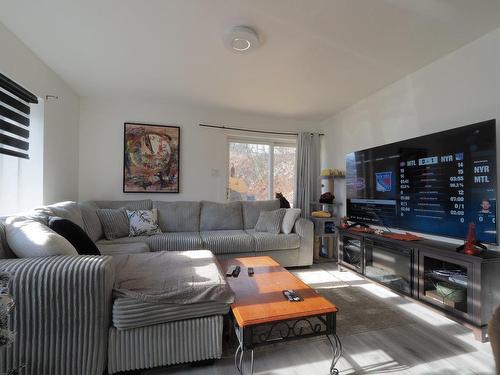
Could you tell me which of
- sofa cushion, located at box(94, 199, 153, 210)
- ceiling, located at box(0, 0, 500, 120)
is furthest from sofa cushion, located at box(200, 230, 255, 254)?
ceiling, located at box(0, 0, 500, 120)

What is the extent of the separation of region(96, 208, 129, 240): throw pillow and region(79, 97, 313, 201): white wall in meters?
0.59

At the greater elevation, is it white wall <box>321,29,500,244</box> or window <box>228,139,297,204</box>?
white wall <box>321,29,500,244</box>

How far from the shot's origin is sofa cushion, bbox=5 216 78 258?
1.31 m

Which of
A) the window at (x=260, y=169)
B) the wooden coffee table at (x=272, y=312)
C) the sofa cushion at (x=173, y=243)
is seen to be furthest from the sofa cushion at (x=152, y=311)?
the window at (x=260, y=169)

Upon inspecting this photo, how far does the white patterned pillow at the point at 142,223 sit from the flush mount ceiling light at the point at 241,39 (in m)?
2.16

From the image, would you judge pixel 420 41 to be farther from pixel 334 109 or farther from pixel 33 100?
pixel 33 100

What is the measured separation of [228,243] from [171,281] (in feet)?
4.81

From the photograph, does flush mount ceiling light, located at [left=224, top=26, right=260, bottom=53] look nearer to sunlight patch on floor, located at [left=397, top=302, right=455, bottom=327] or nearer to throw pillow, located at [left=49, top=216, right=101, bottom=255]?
throw pillow, located at [left=49, top=216, right=101, bottom=255]

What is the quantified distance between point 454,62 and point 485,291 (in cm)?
194

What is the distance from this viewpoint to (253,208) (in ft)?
12.1

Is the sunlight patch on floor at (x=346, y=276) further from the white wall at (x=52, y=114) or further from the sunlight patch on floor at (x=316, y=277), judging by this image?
the white wall at (x=52, y=114)

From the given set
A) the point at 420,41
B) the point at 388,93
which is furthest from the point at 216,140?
the point at 420,41

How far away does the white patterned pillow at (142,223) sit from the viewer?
9.62 ft

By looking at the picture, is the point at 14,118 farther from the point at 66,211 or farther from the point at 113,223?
the point at 113,223
